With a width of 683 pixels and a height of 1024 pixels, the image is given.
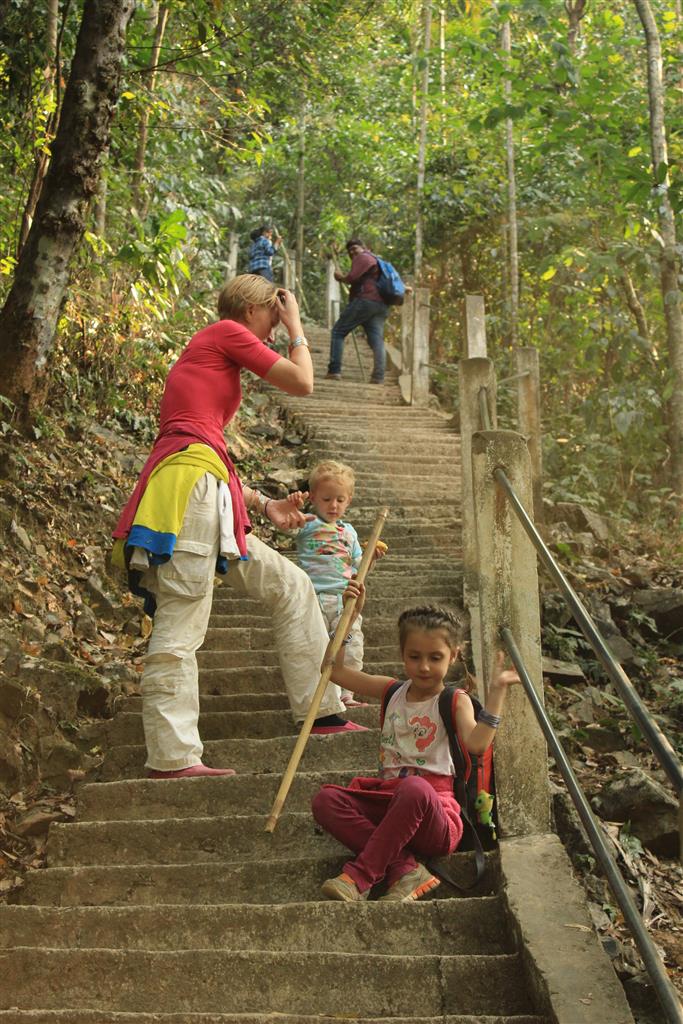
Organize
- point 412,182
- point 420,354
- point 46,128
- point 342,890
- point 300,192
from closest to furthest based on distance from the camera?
point 342,890 → point 46,128 → point 420,354 → point 412,182 → point 300,192

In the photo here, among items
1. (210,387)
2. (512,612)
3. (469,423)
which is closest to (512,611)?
(512,612)

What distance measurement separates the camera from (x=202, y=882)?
10.5ft

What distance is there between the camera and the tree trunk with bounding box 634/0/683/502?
823 cm

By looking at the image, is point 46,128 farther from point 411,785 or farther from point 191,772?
point 411,785

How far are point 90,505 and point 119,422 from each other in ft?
4.89

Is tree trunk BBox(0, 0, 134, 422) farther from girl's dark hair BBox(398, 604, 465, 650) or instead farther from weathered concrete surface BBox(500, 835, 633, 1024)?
weathered concrete surface BBox(500, 835, 633, 1024)

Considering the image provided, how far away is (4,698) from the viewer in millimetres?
4297

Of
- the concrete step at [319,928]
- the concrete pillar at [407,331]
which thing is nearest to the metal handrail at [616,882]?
the concrete step at [319,928]

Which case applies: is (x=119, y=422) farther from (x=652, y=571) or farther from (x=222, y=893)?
(x=222, y=893)

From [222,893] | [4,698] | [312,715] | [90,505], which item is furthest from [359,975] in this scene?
[90,505]

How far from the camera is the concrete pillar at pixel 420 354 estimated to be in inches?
421

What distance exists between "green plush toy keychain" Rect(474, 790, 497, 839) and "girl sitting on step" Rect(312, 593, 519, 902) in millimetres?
99

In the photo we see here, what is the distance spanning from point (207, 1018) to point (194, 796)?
125 cm

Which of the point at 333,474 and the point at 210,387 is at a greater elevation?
the point at 210,387
